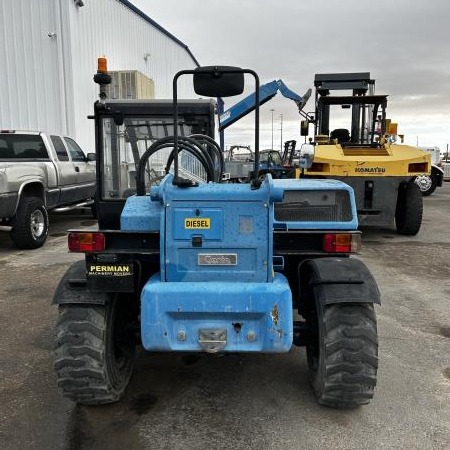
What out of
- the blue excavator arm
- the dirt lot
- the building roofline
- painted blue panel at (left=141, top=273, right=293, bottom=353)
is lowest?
the dirt lot

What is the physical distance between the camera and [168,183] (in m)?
2.80

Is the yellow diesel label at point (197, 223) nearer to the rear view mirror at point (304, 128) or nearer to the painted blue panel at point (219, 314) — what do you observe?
the painted blue panel at point (219, 314)

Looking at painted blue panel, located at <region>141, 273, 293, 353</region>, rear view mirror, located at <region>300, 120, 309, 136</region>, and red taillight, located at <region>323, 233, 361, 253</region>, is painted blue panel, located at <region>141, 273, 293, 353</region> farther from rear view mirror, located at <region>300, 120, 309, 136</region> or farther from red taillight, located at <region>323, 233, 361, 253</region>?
rear view mirror, located at <region>300, 120, 309, 136</region>

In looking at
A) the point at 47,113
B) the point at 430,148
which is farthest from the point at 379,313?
the point at 430,148

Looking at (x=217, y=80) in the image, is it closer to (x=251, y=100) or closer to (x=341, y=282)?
(x=341, y=282)

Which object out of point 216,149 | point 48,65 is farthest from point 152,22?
point 216,149

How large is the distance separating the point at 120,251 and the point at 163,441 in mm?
1080

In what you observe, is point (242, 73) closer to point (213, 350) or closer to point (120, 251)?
point (120, 251)

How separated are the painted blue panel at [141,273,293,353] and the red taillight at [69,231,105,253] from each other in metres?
0.40

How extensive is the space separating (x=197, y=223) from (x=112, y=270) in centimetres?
57

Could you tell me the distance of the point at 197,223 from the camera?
267cm

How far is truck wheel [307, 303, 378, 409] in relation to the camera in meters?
2.79

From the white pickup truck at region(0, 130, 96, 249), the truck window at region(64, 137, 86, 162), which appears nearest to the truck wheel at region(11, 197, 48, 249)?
the white pickup truck at region(0, 130, 96, 249)

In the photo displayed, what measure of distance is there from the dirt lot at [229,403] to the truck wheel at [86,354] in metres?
0.18
